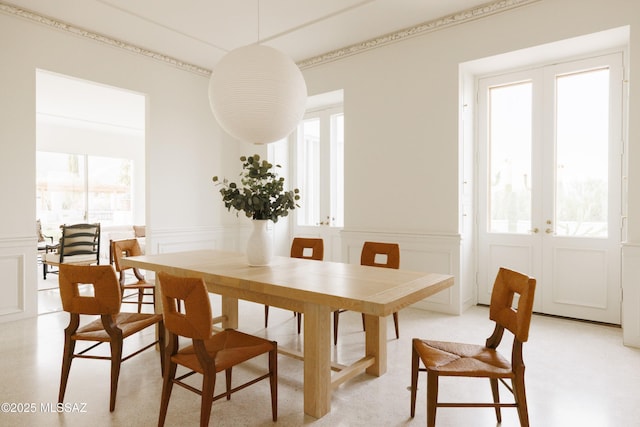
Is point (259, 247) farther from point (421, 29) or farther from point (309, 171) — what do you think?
point (309, 171)

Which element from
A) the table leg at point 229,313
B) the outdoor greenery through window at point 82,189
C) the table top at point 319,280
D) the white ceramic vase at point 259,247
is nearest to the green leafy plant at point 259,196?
the white ceramic vase at point 259,247

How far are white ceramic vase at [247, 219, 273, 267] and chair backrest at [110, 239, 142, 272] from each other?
1.26 m

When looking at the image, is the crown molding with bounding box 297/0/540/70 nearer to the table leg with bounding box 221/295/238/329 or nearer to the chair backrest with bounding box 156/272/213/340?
the table leg with bounding box 221/295/238/329

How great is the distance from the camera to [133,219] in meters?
10.2

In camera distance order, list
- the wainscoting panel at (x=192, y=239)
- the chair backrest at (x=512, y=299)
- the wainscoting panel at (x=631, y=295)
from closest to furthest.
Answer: the chair backrest at (x=512, y=299) → the wainscoting panel at (x=631, y=295) → the wainscoting panel at (x=192, y=239)

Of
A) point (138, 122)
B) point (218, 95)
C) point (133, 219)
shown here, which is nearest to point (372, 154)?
point (218, 95)

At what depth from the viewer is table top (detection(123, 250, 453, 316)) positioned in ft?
6.01

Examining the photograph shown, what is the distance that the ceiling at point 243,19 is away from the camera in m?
3.90

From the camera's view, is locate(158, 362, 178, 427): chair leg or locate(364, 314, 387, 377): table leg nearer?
locate(158, 362, 178, 427): chair leg

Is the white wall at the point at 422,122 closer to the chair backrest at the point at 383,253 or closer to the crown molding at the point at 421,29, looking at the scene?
the crown molding at the point at 421,29

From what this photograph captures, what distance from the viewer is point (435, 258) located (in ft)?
14.2

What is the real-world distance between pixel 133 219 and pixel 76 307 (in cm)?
866

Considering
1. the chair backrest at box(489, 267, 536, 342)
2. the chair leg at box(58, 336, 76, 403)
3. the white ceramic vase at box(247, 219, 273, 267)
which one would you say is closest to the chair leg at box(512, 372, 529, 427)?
the chair backrest at box(489, 267, 536, 342)

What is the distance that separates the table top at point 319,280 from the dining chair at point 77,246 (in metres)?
3.35
